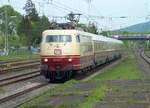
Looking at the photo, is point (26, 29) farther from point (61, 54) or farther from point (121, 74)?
point (61, 54)

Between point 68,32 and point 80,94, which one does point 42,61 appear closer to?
point 68,32

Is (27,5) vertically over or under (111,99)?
over

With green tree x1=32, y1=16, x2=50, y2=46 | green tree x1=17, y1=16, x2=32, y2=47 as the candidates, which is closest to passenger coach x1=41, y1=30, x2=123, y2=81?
green tree x1=32, y1=16, x2=50, y2=46

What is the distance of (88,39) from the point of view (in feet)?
104

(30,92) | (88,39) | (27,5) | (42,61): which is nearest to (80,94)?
(30,92)

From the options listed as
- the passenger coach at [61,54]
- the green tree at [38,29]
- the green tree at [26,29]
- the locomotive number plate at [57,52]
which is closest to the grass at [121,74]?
the passenger coach at [61,54]

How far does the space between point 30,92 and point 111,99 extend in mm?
6593

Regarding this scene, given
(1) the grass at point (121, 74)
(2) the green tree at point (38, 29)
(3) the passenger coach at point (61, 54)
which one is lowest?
(1) the grass at point (121, 74)

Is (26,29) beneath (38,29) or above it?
above

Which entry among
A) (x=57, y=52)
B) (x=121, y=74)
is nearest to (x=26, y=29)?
(x=121, y=74)

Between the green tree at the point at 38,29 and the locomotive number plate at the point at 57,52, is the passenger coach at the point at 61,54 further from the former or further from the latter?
the green tree at the point at 38,29

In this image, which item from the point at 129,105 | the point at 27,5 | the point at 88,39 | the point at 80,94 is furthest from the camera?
the point at 27,5

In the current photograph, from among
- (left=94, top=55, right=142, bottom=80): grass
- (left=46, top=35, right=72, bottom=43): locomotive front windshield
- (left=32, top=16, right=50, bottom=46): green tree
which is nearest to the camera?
(left=46, top=35, right=72, bottom=43): locomotive front windshield

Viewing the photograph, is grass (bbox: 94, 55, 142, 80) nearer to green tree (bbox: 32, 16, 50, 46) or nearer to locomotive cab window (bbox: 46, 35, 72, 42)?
locomotive cab window (bbox: 46, 35, 72, 42)
